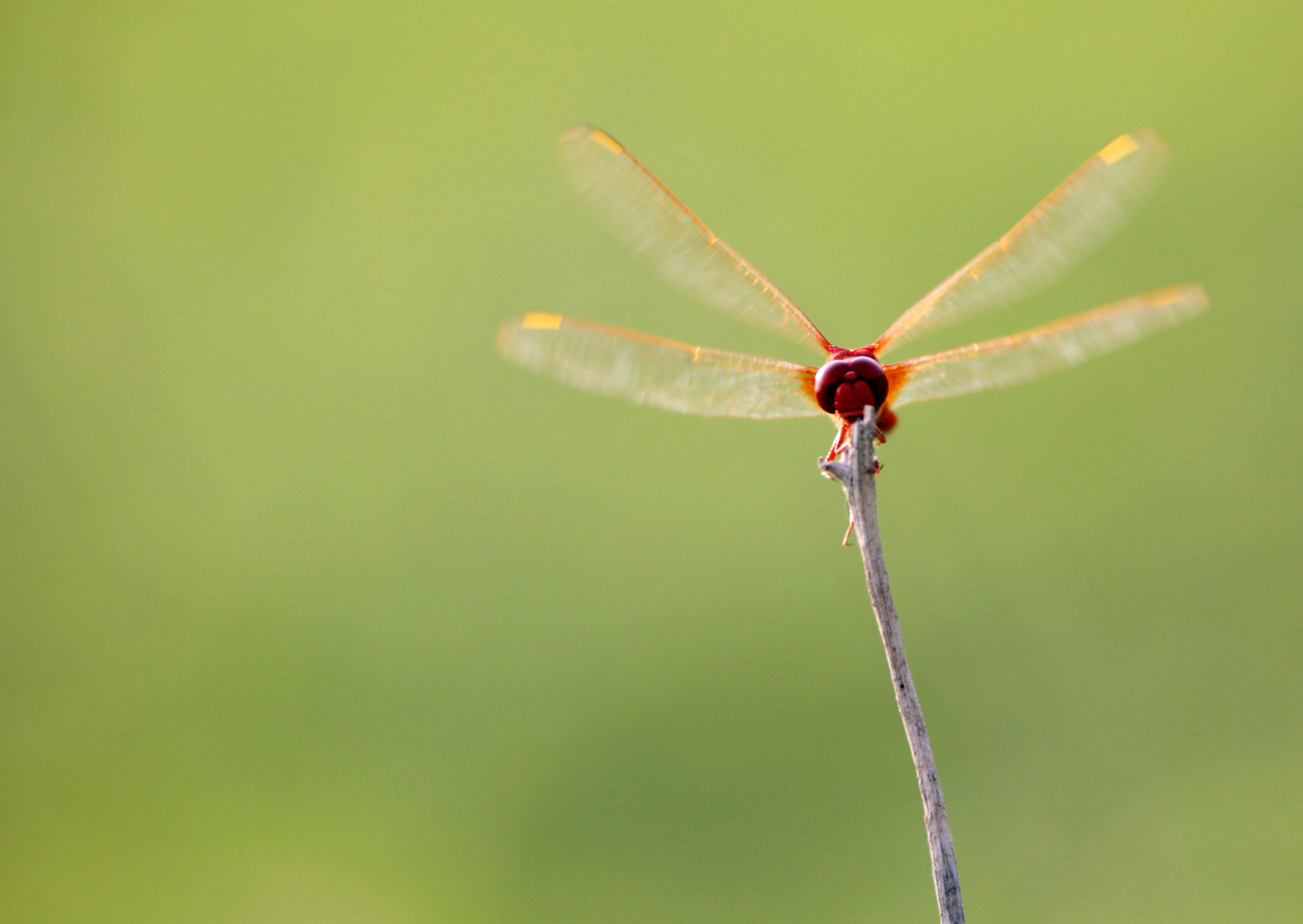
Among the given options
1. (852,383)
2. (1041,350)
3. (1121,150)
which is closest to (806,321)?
(852,383)

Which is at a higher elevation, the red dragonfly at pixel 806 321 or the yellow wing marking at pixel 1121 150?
the yellow wing marking at pixel 1121 150

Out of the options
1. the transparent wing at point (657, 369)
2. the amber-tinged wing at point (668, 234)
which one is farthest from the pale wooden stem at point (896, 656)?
the amber-tinged wing at point (668, 234)

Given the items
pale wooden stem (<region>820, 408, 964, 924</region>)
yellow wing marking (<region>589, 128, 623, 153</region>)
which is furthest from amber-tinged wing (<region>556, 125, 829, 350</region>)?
pale wooden stem (<region>820, 408, 964, 924</region>)

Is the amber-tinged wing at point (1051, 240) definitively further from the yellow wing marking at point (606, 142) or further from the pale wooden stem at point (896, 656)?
the yellow wing marking at point (606, 142)

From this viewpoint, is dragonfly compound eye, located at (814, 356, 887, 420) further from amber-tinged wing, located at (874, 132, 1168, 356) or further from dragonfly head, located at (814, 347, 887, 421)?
amber-tinged wing, located at (874, 132, 1168, 356)

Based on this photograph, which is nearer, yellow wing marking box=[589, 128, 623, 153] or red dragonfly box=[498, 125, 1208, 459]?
red dragonfly box=[498, 125, 1208, 459]

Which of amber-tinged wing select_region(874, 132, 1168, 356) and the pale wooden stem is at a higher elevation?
amber-tinged wing select_region(874, 132, 1168, 356)

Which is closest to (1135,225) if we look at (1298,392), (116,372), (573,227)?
(1298,392)

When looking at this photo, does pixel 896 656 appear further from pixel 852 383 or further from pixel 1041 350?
pixel 1041 350
